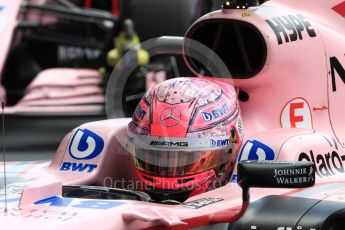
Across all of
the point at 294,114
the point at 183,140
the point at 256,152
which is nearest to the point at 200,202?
the point at 183,140

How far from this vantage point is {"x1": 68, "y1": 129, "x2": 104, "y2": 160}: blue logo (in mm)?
5098

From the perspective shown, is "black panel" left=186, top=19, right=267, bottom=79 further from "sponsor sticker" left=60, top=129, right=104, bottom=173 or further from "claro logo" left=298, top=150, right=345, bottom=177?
"sponsor sticker" left=60, top=129, right=104, bottom=173

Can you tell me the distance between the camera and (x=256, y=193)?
4.69 metres

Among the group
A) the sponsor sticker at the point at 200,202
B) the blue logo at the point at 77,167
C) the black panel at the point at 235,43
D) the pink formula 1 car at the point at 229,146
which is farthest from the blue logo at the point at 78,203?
the black panel at the point at 235,43

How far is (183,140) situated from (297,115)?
95 centimetres

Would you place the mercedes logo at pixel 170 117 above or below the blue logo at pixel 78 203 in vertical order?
above

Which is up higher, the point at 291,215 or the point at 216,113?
the point at 216,113

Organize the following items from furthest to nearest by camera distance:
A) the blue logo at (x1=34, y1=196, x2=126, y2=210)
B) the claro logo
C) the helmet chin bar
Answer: the claro logo
the blue logo at (x1=34, y1=196, x2=126, y2=210)
the helmet chin bar

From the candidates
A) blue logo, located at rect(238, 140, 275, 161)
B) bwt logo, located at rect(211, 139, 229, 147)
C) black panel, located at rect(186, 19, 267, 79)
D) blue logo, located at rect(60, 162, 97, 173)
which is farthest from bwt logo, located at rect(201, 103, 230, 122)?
blue logo, located at rect(60, 162, 97, 173)

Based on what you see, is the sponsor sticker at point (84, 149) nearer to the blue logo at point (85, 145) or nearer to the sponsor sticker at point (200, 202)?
the blue logo at point (85, 145)

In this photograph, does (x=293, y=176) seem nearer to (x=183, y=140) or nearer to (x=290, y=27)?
(x=183, y=140)

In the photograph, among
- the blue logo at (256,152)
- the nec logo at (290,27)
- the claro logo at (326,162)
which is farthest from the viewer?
the nec logo at (290,27)

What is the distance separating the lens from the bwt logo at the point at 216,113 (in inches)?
184

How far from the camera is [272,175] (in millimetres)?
4184
